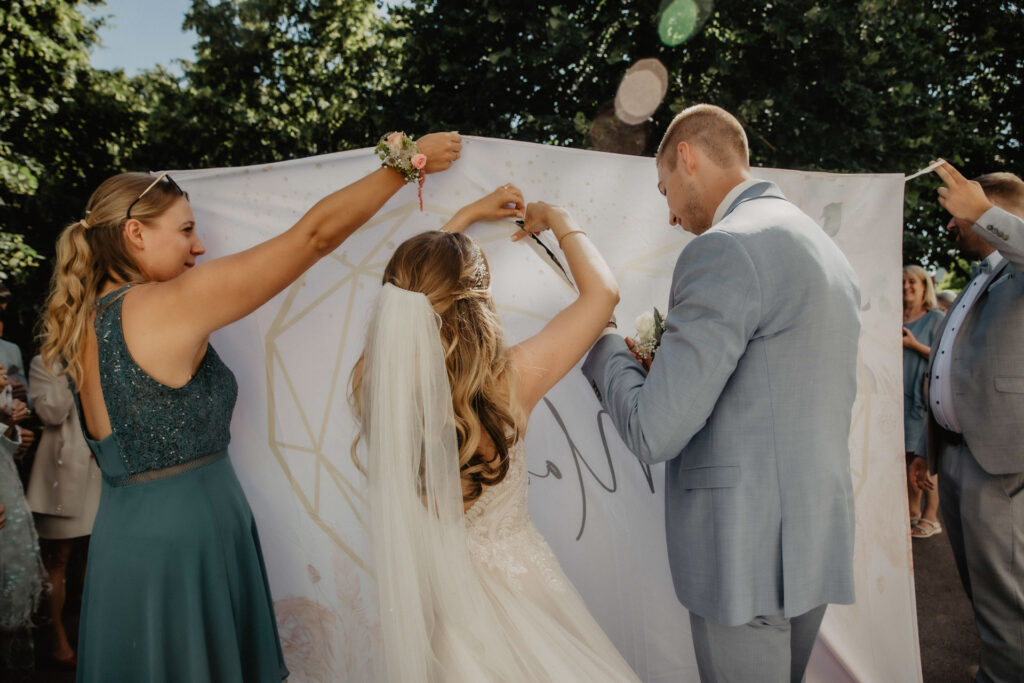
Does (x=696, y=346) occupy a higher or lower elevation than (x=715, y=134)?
lower

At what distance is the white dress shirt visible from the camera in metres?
2.98

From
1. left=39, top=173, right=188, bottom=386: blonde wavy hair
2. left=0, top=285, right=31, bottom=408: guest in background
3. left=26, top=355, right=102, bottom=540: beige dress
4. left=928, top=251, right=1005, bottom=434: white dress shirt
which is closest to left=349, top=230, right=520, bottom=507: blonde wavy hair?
left=39, top=173, right=188, bottom=386: blonde wavy hair

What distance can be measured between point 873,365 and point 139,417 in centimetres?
323

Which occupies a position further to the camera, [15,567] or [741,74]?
[741,74]

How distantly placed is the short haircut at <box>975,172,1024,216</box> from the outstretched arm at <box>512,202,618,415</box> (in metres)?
2.23

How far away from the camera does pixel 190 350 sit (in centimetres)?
193

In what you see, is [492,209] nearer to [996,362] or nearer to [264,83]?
[996,362]

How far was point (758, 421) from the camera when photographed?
6.20ft

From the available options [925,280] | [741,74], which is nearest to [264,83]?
[741,74]

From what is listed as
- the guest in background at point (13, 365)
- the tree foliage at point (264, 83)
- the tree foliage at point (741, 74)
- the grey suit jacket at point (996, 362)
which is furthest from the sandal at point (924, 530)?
the tree foliage at point (264, 83)

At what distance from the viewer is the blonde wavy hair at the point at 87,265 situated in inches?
78.3

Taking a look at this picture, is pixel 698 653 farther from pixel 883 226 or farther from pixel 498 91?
pixel 498 91

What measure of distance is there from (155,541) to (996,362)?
11.5ft

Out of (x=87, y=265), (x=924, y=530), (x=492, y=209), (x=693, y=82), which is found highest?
(x=693, y=82)
